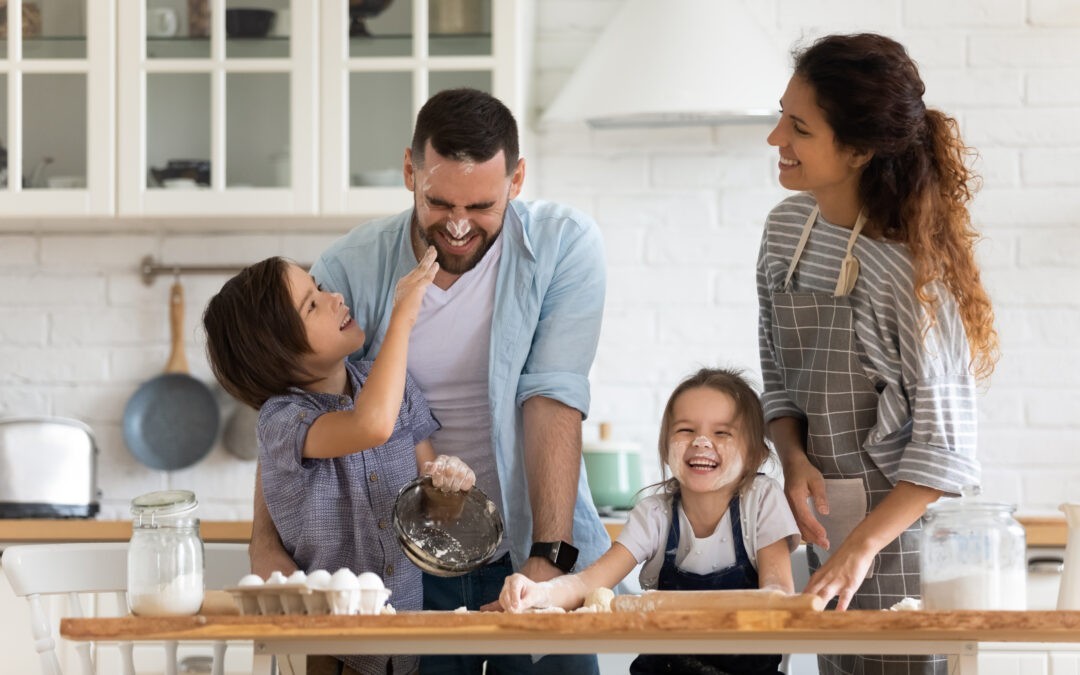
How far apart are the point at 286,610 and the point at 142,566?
6.2 inches

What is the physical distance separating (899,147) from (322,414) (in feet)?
2.72

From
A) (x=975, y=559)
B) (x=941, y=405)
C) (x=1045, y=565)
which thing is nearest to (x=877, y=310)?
(x=941, y=405)

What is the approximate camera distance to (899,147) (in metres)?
1.85

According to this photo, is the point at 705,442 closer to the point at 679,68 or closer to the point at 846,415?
the point at 846,415

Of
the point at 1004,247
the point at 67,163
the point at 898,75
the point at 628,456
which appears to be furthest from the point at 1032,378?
the point at 67,163

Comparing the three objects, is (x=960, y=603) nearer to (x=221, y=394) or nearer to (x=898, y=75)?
(x=898, y=75)

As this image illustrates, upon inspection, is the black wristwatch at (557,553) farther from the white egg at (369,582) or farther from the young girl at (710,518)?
the white egg at (369,582)

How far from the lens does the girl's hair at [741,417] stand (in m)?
1.92

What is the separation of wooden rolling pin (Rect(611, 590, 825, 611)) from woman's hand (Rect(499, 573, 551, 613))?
129 millimetres

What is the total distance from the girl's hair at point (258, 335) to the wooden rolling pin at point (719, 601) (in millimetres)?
670

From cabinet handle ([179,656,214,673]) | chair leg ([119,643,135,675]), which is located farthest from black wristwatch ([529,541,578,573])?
cabinet handle ([179,656,214,673])

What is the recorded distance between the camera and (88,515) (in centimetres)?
328

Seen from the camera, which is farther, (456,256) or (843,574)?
(456,256)

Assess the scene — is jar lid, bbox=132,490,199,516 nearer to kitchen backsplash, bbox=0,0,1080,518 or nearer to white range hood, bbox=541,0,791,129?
white range hood, bbox=541,0,791,129
